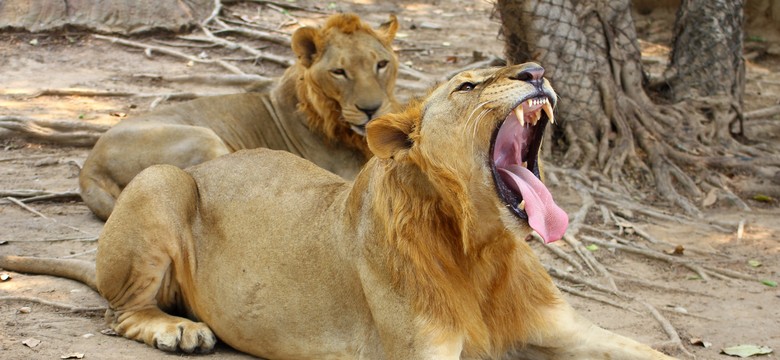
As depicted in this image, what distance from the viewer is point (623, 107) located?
29.6 feet

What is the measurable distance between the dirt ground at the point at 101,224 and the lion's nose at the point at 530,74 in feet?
6.92

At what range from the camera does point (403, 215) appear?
4191 millimetres

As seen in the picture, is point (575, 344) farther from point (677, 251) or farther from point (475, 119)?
point (677, 251)

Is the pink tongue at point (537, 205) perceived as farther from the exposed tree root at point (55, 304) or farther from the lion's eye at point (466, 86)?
the exposed tree root at point (55, 304)

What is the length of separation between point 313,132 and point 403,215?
13.6ft

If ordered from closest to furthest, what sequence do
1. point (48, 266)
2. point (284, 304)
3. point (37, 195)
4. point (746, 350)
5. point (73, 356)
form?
point (73, 356) → point (284, 304) → point (746, 350) → point (48, 266) → point (37, 195)

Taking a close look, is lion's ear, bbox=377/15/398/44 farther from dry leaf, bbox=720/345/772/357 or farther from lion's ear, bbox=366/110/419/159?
lion's ear, bbox=366/110/419/159

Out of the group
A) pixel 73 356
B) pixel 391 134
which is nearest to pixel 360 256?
pixel 391 134

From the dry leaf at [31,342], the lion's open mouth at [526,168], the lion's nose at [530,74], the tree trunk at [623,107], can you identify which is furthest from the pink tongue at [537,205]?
the tree trunk at [623,107]

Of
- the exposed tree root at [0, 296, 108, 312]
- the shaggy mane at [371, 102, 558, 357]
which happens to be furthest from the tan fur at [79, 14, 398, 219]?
the shaggy mane at [371, 102, 558, 357]

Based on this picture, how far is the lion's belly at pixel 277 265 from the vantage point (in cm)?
477

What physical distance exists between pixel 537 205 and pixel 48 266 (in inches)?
132

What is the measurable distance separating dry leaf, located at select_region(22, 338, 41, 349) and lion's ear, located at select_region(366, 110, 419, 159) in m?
2.00

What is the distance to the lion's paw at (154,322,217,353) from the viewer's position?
5098 millimetres
